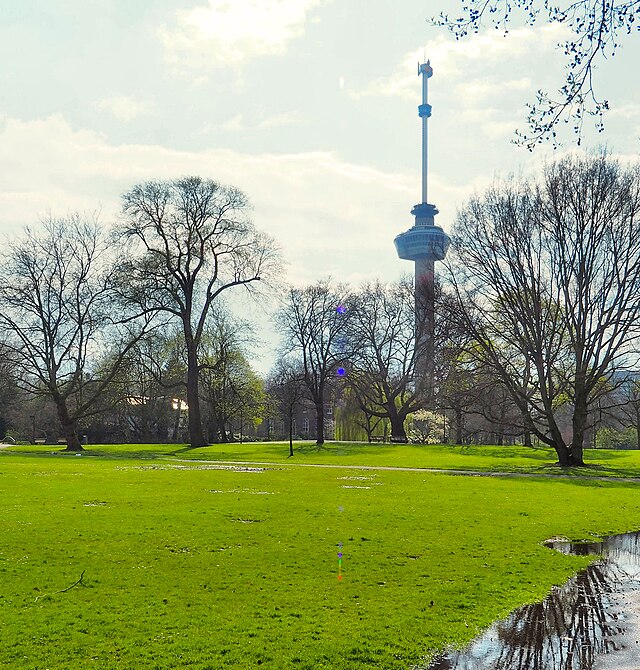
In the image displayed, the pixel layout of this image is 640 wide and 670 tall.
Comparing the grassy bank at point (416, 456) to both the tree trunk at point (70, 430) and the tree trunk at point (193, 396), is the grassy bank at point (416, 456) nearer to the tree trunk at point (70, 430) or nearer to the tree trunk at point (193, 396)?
the tree trunk at point (193, 396)

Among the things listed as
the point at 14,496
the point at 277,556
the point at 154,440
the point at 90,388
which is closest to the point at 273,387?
the point at 154,440

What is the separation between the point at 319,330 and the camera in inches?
2530

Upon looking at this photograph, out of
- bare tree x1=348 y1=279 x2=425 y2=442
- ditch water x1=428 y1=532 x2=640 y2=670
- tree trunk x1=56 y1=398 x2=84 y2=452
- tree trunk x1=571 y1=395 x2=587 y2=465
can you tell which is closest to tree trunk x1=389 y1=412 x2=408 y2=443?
bare tree x1=348 y1=279 x2=425 y2=442

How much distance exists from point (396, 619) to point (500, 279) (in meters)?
30.3

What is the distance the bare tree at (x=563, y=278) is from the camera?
3350cm

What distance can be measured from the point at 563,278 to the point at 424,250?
102 meters

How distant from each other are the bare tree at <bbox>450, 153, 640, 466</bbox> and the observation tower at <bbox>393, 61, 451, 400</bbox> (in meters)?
2.96

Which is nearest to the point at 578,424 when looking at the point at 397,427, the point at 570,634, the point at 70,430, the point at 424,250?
the point at 570,634

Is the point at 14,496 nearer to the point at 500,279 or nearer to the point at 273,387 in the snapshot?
the point at 500,279

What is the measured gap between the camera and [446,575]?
10.2 metres

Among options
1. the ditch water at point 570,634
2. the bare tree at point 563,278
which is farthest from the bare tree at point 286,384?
the ditch water at point 570,634

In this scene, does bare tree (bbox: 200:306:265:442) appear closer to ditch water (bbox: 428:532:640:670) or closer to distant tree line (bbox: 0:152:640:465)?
distant tree line (bbox: 0:152:640:465)

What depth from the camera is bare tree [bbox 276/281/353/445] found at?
6353 centimetres

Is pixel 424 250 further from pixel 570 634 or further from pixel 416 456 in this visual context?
pixel 570 634
